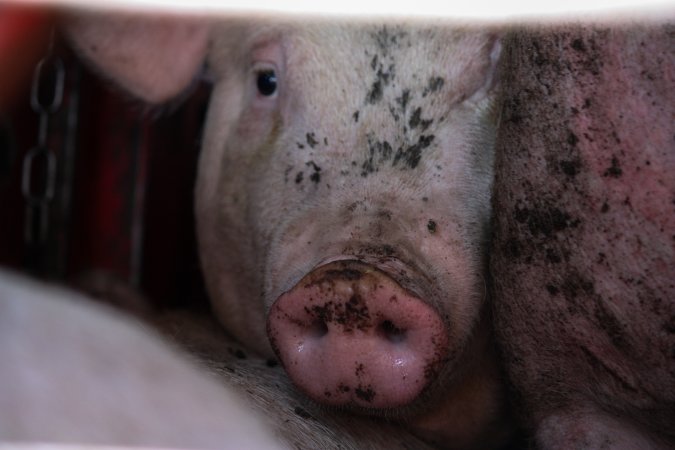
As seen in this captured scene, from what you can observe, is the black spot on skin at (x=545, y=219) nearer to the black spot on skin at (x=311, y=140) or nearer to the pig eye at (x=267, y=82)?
the black spot on skin at (x=311, y=140)

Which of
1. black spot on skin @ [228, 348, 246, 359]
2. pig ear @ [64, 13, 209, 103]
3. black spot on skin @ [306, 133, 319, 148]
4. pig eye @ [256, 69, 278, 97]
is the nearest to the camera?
black spot on skin @ [306, 133, 319, 148]

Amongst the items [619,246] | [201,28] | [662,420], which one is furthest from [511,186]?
[201,28]

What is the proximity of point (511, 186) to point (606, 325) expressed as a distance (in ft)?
1.02

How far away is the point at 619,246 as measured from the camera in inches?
61.1

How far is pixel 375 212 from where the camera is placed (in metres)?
1.81

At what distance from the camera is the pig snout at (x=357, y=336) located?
1588 millimetres

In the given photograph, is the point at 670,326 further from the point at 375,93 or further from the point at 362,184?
the point at 375,93

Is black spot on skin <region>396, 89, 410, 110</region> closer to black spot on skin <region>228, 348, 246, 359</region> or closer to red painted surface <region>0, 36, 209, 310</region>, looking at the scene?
black spot on skin <region>228, 348, 246, 359</region>

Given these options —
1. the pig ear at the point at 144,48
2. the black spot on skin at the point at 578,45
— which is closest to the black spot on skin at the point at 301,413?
the black spot on skin at the point at 578,45

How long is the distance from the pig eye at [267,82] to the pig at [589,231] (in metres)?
0.82

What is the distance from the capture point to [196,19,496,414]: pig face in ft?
5.44

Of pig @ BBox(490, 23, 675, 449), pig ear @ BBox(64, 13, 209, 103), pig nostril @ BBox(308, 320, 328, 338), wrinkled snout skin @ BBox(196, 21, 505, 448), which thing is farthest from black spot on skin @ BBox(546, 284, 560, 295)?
pig ear @ BBox(64, 13, 209, 103)

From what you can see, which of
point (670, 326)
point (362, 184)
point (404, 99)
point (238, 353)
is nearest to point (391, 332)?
point (362, 184)

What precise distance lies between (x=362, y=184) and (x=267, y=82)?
0.66 meters
